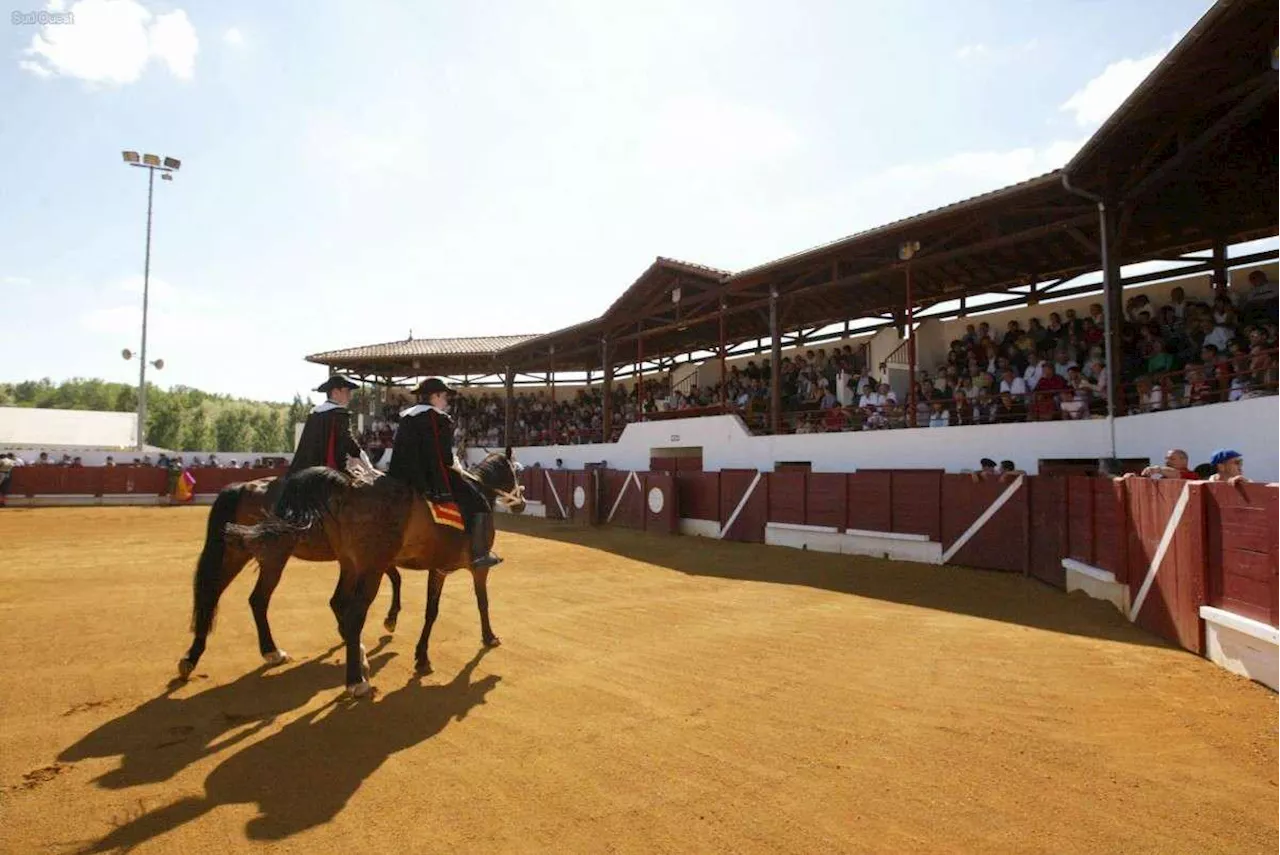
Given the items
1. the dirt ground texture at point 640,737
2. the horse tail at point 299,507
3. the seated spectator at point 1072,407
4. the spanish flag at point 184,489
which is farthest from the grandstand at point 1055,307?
the spanish flag at point 184,489

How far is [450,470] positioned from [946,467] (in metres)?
9.86

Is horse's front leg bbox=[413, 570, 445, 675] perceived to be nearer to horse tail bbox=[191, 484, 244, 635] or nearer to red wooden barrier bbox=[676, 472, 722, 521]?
horse tail bbox=[191, 484, 244, 635]

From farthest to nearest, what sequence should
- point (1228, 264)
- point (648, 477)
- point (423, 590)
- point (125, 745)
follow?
point (648, 477)
point (1228, 264)
point (423, 590)
point (125, 745)

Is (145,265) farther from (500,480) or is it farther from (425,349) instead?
(500,480)

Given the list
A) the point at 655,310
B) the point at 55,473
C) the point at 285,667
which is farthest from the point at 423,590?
the point at 55,473

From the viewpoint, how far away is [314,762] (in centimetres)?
348

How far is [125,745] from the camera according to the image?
3.65m

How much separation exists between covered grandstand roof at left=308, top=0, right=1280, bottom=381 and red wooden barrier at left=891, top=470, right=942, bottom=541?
4314 mm

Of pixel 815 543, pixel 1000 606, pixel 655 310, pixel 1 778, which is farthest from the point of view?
pixel 655 310

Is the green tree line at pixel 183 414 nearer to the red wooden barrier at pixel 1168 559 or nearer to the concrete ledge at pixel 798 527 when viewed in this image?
A: the concrete ledge at pixel 798 527

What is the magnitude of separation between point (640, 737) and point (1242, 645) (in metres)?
4.35

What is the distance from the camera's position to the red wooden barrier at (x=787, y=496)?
44.0 feet

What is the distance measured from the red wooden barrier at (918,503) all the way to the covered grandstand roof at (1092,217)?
14.2 feet

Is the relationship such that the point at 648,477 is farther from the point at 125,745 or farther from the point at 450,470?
the point at 125,745
